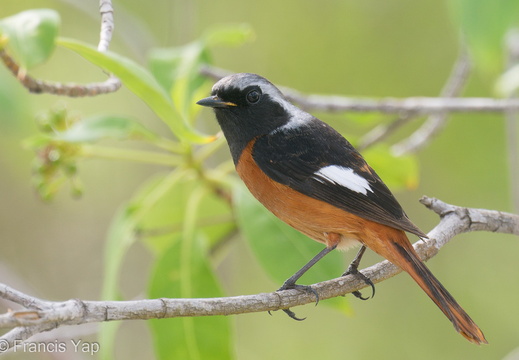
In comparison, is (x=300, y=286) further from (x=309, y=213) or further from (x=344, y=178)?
(x=344, y=178)

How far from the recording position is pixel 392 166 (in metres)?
3.72

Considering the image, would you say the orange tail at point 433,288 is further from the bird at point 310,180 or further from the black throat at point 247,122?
the black throat at point 247,122

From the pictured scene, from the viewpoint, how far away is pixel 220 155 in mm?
6227

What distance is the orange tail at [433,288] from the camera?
2.50 m

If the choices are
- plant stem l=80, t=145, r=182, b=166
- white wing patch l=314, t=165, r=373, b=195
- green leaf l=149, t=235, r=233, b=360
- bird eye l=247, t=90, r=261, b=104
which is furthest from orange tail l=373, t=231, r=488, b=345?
plant stem l=80, t=145, r=182, b=166

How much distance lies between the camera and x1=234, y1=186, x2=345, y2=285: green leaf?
3055 mm

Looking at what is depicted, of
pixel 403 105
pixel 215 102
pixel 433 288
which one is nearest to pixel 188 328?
pixel 215 102

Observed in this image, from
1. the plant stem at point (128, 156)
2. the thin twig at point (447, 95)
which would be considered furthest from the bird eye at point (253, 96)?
the thin twig at point (447, 95)

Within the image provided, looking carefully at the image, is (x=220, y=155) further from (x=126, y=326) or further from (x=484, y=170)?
(x=484, y=170)

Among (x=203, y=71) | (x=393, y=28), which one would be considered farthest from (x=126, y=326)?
(x=393, y=28)

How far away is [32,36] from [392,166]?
6.95ft

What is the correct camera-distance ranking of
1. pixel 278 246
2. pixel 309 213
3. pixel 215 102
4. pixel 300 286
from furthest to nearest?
pixel 278 246, pixel 215 102, pixel 309 213, pixel 300 286

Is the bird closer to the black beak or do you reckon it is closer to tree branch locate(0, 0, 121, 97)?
the black beak

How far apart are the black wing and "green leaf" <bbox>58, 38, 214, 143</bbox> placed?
413 millimetres
